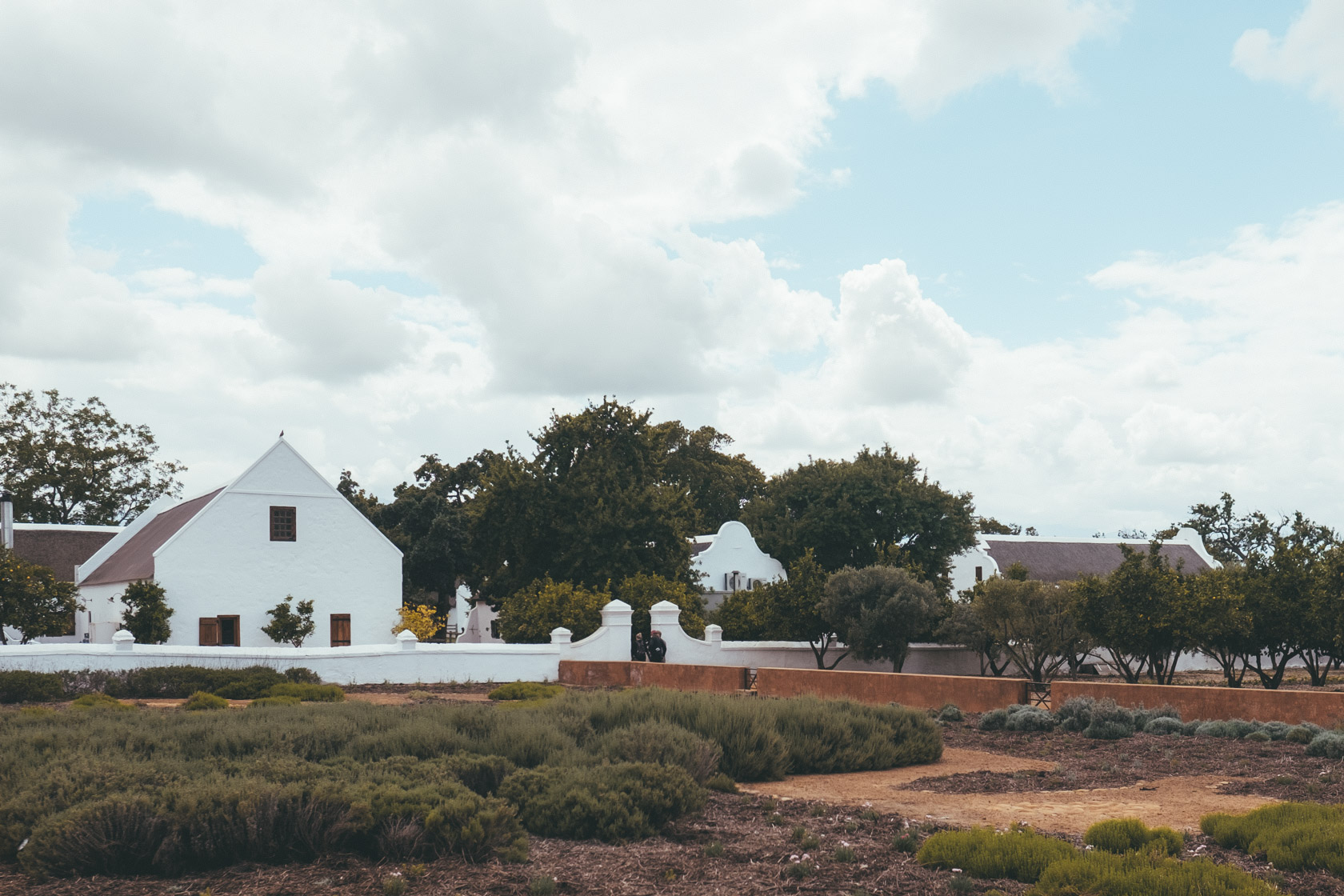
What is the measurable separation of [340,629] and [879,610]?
1721 centimetres

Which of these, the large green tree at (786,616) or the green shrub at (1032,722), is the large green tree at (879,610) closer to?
the large green tree at (786,616)

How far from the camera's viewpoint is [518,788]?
888 centimetres

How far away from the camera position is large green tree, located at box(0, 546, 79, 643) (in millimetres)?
27656

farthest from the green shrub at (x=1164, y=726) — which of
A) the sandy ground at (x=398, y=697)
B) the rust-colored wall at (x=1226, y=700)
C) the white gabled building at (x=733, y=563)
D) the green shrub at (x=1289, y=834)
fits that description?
the white gabled building at (x=733, y=563)

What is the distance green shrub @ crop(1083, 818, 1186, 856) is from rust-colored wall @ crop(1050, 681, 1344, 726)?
8.44m


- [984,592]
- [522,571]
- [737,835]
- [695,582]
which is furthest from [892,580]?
[737,835]

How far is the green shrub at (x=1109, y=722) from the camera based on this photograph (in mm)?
14695

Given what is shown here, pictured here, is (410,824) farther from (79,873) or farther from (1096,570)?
(1096,570)

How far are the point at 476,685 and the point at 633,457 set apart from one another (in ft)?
41.9

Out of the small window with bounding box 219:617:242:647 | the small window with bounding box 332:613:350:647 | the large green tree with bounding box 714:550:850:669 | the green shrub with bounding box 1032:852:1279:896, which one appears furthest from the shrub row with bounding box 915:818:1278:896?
the small window with bounding box 332:613:350:647

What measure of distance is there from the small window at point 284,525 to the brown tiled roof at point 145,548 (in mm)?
2031

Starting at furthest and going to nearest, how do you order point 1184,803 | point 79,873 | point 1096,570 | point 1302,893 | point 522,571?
point 1096,570
point 522,571
point 1184,803
point 79,873
point 1302,893

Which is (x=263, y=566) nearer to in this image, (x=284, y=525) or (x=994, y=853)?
(x=284, y=525)

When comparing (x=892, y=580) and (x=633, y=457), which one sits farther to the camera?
(x=633, y=457)
